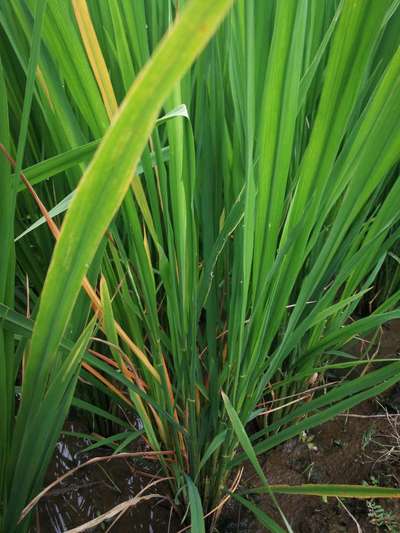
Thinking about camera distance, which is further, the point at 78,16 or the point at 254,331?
the point at 254,331

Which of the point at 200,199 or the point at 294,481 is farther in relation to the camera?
the point at 294,481

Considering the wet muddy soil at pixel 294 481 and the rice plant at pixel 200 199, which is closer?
the rice plant at pixel 200 199

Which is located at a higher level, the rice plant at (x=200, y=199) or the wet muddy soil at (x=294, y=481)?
the rice plant at (x=200, y=199)

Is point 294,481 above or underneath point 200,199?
underneath

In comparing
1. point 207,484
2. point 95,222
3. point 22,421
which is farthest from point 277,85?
point 207,484

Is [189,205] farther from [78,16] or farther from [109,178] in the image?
[109,178]
